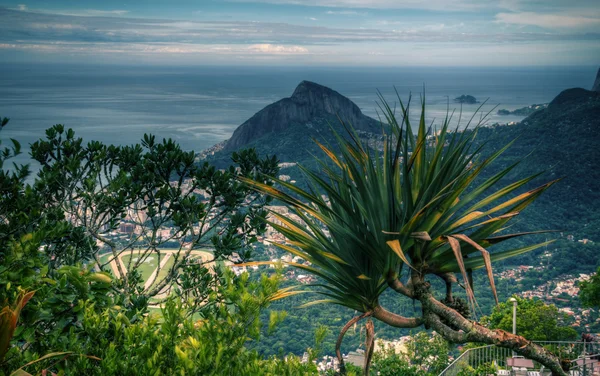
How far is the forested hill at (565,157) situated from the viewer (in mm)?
32906

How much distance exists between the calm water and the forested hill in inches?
442

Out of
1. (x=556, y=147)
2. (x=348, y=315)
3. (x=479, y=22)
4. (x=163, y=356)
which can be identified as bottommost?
(x=348, y=315)

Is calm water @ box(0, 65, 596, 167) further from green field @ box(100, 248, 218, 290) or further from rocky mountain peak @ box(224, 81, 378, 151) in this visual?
green field @ box(100, 248, 218, 290)

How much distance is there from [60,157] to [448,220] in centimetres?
323

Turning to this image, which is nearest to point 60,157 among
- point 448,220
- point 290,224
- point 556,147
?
point 290,224

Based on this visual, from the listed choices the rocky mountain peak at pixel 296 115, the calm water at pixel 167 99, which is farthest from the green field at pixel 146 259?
Answer: the rocky mountain peak at pixel 296 115

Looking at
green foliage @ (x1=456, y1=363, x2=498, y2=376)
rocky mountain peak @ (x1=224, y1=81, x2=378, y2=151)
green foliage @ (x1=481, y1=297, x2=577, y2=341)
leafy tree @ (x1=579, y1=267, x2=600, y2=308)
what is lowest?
green foliage @ (x1=481, y1=297, x2=577, y2=341)

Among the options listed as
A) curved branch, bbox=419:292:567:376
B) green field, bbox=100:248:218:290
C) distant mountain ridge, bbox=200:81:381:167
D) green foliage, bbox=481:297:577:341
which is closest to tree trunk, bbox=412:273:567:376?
curved branch, bbox=419:292:567:376

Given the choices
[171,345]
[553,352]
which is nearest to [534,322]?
[553,352]

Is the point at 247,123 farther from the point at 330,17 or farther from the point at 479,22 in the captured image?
the point at 330,17

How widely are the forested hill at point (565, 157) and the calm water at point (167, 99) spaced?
1124 centimetres

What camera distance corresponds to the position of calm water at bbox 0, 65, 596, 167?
3912 centimetres

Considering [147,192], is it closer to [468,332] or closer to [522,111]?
[468,332]

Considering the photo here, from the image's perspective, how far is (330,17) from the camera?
364 feet
